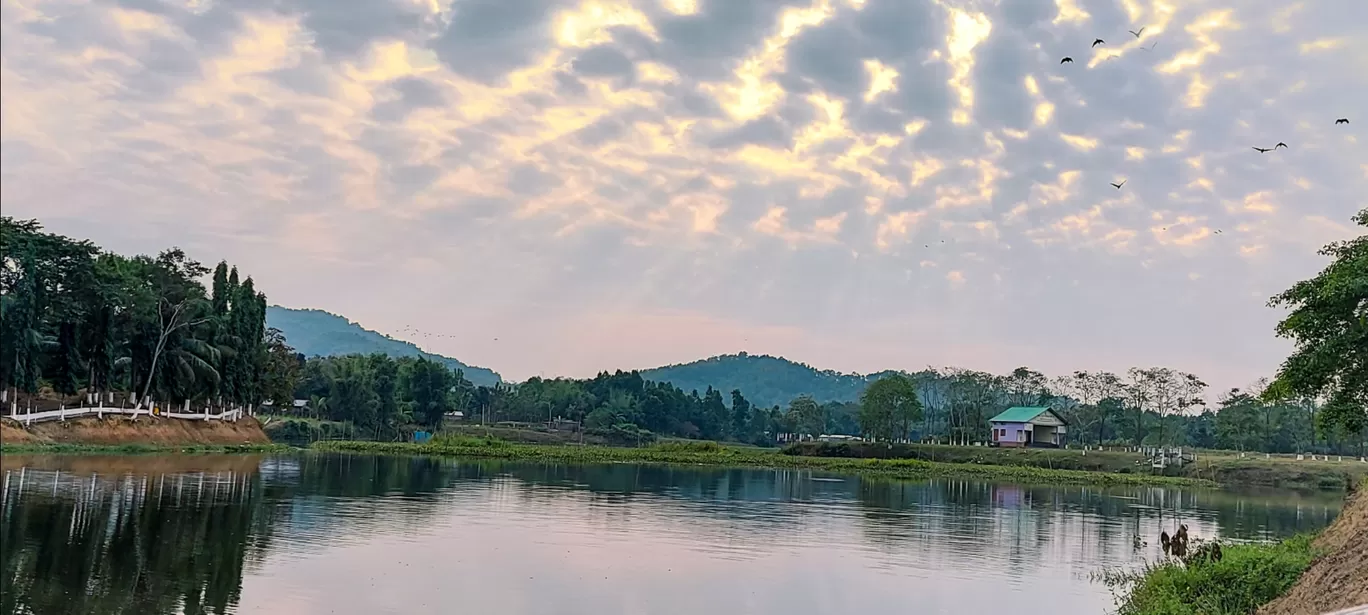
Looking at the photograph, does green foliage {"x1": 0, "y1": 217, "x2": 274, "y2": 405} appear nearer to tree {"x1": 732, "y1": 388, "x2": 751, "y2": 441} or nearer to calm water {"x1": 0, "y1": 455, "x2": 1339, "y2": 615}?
calm water {"x1": 0, "y1": 455, "x2": 1339, "y2": 615}

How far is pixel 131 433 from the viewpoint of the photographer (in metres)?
58.5

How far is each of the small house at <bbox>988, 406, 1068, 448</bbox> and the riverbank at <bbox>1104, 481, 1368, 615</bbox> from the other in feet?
276

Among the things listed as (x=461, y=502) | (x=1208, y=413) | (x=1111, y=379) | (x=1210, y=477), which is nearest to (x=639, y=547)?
(x=461, y=502)

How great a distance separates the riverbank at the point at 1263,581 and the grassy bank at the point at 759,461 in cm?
5739

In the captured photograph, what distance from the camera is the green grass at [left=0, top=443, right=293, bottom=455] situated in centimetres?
4557

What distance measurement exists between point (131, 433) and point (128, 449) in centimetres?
370

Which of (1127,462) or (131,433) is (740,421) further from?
(131,433)

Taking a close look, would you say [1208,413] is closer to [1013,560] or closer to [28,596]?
[1013,560]

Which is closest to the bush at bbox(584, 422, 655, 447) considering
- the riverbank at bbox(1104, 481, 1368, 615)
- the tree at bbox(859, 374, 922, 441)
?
the tree at bbox(859, 374, 922, 441)

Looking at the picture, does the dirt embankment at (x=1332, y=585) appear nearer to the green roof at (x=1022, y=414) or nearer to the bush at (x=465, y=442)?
the bush at (x=465, y=442)

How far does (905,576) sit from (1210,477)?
6479 cm

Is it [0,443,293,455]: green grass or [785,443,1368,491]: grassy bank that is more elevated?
[785,443,1368,491]: grassy bank

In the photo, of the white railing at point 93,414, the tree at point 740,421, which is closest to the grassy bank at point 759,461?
the white railing at point 93,414

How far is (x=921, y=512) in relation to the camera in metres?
43.8
